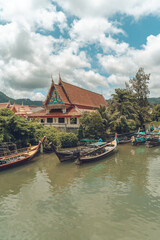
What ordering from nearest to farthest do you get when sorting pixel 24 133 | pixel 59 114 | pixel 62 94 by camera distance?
1. pixel 24 133
2. pixel 59 114
3. pixel 62 94

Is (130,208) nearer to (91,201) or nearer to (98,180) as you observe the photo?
(91,201)

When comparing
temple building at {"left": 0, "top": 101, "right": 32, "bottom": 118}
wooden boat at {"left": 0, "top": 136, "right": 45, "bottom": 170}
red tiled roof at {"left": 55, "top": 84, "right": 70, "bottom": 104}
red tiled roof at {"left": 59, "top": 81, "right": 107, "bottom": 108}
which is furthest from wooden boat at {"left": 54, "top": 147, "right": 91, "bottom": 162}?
temple building at {"left": 0, "top": 101, "right": 32, "bottom": 118}

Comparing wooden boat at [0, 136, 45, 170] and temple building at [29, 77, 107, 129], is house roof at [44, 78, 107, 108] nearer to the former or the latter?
temple building at [29, 77, 107, 129]

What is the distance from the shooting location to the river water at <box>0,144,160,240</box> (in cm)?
573

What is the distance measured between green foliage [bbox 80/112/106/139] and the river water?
8869 mm

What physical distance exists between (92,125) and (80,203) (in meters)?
14.2

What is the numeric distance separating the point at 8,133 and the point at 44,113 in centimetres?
1250

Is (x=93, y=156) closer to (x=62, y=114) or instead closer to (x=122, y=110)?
(x=62, y=114)

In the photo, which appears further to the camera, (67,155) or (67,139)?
(67,139)

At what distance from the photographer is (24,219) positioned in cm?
651

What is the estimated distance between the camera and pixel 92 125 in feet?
69.9

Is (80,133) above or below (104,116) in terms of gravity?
below

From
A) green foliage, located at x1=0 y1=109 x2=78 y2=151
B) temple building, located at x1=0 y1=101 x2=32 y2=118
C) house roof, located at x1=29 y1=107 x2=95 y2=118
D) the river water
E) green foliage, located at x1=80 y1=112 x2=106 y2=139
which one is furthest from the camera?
temple building, located at x1=0 y1=101 x2=32 y2=118

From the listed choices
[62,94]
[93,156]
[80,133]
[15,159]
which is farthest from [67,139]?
[62,94]
